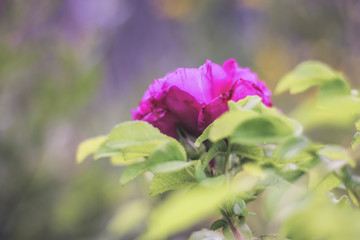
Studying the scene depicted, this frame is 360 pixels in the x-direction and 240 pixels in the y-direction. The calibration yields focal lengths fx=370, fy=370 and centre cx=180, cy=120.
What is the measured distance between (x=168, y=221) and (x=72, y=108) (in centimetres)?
96

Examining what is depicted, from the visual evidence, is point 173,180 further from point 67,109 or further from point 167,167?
point 67,109

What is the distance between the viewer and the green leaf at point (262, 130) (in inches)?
7.1

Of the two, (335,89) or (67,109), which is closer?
(335,89)

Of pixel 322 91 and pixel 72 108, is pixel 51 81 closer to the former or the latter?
pixel 72 108

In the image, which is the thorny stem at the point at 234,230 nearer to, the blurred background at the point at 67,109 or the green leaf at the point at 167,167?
the green leaf at the point at 167,167

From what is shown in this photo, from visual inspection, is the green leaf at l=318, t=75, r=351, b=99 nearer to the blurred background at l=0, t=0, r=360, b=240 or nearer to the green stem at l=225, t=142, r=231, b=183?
the green stem at l=225, t=142, r=231, b=183

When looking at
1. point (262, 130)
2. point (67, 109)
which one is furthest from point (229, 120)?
point (67, 109)

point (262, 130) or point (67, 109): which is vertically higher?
point (67, 109)

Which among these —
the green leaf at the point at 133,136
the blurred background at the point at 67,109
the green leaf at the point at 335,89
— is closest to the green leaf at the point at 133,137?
the green leaf at the point at 133,136

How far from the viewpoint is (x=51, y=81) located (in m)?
1.05

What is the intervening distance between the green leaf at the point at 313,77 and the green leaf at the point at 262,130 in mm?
63

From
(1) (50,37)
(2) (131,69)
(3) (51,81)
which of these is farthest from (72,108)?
(2) (131,69)

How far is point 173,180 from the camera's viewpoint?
0.24m

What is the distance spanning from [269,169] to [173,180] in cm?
6
